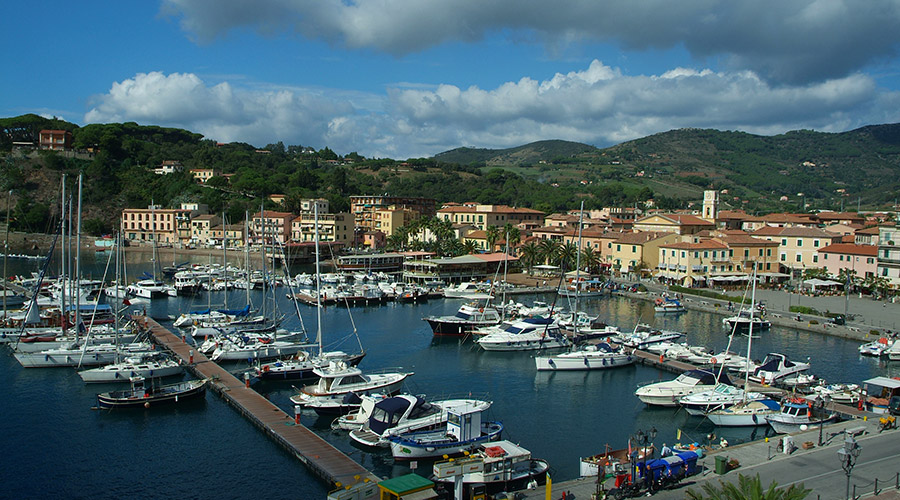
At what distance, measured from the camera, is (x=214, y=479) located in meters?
19.7

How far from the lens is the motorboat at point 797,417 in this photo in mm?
22844

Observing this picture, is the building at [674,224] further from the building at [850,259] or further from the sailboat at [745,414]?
the sailboat at [745,414]

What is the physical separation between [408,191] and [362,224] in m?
37.5

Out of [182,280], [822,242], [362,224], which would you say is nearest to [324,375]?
[182,280]

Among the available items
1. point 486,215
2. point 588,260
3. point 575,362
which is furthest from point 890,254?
point 486,215

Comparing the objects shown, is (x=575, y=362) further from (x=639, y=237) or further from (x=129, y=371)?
(x=639, y=237)

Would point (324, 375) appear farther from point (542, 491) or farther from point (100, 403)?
point (542, 491)

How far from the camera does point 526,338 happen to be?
121 feet

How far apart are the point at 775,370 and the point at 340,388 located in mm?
18956

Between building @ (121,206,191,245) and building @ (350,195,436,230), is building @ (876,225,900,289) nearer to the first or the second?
building @ (350,195,436,230)

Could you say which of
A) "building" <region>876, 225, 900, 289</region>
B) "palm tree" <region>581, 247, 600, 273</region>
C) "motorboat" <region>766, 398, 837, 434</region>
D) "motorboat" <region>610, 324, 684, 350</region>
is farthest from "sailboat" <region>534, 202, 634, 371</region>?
"palm tree" <region>581, 247, 600, 273</region>

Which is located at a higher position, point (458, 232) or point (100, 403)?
point (458, 232)

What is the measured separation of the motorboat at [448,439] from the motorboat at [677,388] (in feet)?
27.1

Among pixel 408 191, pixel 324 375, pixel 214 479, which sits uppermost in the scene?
pixel 408 191
